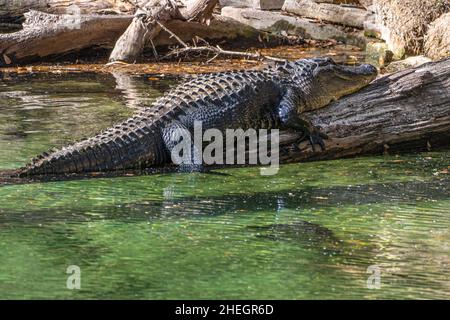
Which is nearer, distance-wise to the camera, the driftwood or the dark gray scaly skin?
the dark gray scaly skin

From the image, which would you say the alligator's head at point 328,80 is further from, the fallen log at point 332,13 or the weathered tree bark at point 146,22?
the fallen log at point 332,13

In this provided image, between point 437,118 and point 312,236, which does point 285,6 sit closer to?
point 437,118

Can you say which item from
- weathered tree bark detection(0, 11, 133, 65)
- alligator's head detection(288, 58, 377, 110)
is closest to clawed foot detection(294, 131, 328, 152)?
alligator's head detection(288, 58, 377, 110)

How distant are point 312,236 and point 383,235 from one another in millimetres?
453

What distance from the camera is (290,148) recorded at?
24.3 feet

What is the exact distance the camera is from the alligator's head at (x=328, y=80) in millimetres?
7957

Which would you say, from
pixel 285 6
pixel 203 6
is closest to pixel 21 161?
pixel 203 6

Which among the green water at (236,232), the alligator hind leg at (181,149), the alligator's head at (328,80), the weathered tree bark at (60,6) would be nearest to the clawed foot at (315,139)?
the green water at (236,232)

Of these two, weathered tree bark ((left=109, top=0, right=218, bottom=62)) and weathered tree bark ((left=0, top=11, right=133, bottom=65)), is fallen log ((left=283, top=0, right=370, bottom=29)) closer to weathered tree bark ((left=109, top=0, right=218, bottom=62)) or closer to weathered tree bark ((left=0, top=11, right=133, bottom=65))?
weathered tree bark ((left=109, top=0, right=218, bottom=62))

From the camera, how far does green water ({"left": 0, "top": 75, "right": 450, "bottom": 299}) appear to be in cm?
452

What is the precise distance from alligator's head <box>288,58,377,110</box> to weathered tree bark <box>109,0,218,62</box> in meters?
5.79

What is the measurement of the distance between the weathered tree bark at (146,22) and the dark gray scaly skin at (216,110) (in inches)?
226

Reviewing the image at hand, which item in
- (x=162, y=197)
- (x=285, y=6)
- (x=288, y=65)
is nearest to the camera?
(x=162, y=197)

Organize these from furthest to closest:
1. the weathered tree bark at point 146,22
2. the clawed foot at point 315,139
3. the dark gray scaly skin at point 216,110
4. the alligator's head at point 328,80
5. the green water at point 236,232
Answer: the weathered tree bark at point 146,22 < the alligator's head at point 328,80 < the clawed foot at point 315,139 < the dark gray scaly skin at point 216,110 < the green water at point 236,232
